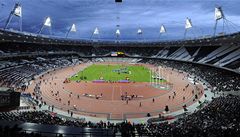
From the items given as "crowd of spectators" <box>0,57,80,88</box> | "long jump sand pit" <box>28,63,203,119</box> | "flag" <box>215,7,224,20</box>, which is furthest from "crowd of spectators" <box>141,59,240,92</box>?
"crowd of spectators" <box>0,57,80,88</box>

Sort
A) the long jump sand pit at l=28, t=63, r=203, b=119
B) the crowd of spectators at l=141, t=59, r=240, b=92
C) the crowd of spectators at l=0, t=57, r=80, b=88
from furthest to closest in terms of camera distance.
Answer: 1. the crowd of spectators at l=0, t=57, r=80, b=88
2. the crowd of spectators at l=141, t=59, r=240, b=92
3. the long jump sand pit at l=28, t=63, r=203, b=119

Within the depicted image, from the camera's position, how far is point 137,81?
71.1m

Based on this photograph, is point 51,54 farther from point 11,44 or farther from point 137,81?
point 137,81

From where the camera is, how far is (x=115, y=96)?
2110 inches

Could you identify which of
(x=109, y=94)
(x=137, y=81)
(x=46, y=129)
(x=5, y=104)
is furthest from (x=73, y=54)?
(x=46, y=129)

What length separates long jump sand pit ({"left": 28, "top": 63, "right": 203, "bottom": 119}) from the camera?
4363 cm

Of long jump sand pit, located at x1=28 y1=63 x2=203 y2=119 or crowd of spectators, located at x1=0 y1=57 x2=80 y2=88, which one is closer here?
long jump sand pit, located at x1=28 y1=63 x2=203 y2=119

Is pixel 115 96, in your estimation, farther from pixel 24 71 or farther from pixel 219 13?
pixel 219 13

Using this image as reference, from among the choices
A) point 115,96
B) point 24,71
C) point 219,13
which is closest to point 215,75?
point 219,13

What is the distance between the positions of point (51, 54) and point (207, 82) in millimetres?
63956

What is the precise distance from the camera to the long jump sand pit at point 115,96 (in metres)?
43.6

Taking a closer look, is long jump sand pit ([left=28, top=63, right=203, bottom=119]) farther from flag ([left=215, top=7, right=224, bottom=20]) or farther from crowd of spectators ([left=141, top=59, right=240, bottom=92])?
flag ([left=215, top=7, right=224, bottom=20])

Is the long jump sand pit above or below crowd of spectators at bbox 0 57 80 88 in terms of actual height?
below

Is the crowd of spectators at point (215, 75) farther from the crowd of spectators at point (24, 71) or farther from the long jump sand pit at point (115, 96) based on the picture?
the crowd of spectators at point (24, 71)
